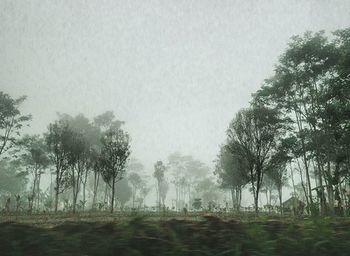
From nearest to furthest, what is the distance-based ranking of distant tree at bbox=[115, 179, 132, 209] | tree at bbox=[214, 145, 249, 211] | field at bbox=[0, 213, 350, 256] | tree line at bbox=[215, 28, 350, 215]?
field at bbox=[0, 213, 350, 256] < tree line at bbox=[215, 28, 350, 215] < tree at bbox=[214, 145, 249, 211] < distant tree at bbox=[115, 179, 132, 209]

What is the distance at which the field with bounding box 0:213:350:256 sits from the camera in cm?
360

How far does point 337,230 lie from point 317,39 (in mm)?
32047

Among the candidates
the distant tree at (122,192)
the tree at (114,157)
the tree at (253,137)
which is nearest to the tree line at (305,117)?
the tree at (253,137)

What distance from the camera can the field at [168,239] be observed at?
3.60 metres

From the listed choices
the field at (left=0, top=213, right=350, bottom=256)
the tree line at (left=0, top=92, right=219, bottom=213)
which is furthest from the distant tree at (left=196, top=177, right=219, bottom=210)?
the field at (left=0, top=213, right=350, bottom=256)

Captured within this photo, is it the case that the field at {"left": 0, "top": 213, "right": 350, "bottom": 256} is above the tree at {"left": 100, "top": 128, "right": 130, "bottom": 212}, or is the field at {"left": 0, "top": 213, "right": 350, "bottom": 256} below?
below

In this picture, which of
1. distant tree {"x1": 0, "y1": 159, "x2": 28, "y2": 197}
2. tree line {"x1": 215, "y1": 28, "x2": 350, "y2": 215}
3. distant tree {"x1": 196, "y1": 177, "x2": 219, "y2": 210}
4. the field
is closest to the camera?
the field

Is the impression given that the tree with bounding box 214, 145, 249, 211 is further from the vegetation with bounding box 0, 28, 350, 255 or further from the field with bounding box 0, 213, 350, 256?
the field with bounding box 0, 213, 350, 256

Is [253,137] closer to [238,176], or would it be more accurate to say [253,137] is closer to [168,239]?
[238,176]

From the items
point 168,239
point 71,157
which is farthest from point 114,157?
point 168,239

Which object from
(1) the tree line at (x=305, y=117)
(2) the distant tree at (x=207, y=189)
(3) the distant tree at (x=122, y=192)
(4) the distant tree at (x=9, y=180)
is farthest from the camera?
(2) the distant tree at (x=207, y=189)

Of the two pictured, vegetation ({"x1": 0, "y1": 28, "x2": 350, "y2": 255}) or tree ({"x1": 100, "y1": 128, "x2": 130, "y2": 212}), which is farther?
tree ({"x1": 100, "y1": 128, "x2": 130, "y2": 212})

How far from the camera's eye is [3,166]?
295 feet

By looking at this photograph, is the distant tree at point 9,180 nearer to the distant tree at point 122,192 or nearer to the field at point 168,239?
the distant tree at point 122,192
